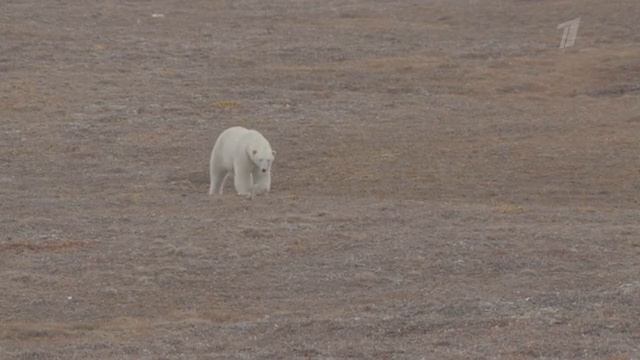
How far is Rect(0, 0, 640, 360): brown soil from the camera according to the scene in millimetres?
12250

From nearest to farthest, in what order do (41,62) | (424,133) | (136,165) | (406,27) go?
(136,165), (424,133), (41,62), (406,27)

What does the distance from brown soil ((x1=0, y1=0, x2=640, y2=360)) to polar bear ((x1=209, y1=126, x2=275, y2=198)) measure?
466mm

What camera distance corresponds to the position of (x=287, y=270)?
49.1 feet

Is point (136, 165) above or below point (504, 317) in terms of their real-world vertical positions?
below

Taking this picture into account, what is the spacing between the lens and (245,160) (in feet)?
67.3

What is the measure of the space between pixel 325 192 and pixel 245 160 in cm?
128

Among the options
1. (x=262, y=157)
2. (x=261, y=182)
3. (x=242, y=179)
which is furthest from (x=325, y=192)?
(x=262, y=157)

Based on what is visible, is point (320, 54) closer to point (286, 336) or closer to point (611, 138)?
point (611, 138)

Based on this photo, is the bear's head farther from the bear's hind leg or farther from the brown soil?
the brown soil

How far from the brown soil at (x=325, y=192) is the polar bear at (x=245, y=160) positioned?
1.53 feet

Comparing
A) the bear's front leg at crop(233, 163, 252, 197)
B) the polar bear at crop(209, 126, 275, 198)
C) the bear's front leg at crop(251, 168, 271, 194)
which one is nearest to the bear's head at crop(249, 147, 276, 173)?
the polar bear at crop(209, 126, 275, 198)

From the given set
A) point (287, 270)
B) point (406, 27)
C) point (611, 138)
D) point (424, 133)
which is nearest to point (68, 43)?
point (406, 27)

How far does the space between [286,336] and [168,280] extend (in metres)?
2.87

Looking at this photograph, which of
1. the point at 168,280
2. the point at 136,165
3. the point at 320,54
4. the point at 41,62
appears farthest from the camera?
the point at 320,54
